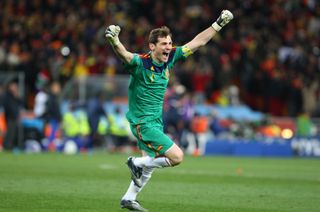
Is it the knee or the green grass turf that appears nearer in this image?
the knee

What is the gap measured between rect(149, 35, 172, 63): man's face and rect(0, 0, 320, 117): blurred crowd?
720 inches

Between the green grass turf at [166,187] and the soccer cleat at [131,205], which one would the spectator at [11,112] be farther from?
the soccer cleat at [131,205]

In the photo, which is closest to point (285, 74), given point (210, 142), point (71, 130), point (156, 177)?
point (210, 142)

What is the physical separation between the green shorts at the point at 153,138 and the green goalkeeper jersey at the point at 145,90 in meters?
0.08

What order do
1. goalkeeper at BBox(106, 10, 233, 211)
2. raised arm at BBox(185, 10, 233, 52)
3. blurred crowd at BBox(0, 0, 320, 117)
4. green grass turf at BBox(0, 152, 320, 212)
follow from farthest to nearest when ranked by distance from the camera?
1. blurred crowd at BBox(0, 0, 320, 117)
2. raised arm at BBox(185, 10, 233, 52)
3. green grass turf at BBox(0, 152, 320, 212)
4. goalkeeper at BBox(106, 10, 233, 211)

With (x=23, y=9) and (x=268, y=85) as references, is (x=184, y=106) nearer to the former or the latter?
(x=268, y=85)

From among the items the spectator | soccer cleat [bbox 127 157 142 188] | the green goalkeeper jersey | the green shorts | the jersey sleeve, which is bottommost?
the spectator

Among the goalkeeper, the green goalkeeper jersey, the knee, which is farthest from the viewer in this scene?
the green goalkeeper jersey

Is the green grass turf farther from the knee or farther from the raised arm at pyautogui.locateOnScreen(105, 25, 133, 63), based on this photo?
the raised arm at pyautogui.locateOnScreen(105, 25, 133, 63)

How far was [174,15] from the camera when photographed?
34.2m

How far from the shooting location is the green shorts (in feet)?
34.7

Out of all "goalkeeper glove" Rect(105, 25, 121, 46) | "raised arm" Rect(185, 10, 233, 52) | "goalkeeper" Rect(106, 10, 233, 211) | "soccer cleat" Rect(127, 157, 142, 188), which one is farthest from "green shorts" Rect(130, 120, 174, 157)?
"raised arm" Rect(185, 10, 233, 52)

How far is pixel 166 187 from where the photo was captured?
1422 centimetres

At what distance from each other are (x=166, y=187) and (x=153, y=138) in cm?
375
